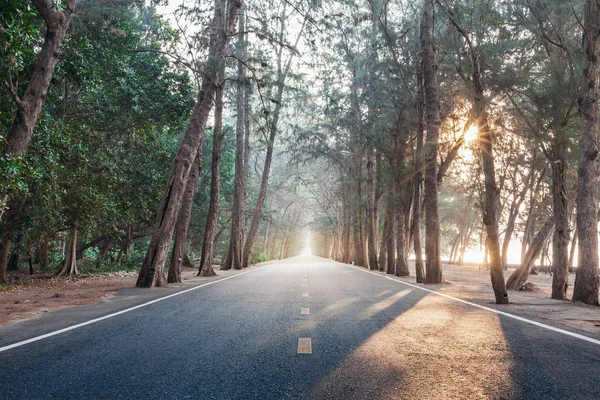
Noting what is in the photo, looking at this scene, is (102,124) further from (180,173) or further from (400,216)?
(400,216)

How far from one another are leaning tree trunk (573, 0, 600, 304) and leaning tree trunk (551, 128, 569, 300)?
57.1 inches

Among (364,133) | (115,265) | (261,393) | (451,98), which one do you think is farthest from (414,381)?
(115,265)

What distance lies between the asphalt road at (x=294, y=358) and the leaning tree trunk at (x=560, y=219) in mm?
6525

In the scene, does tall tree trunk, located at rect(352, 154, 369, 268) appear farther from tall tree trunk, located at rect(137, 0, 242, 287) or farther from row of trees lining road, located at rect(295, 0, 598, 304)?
tall tree trunk, located at rect(137, 0, 242, 287)

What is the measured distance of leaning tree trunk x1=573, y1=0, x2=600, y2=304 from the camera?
11297 millimetres

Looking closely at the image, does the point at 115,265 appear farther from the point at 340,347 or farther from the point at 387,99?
the point at 340,347

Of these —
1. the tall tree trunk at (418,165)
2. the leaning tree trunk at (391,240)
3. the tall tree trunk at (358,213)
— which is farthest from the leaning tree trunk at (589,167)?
the tall tree trunk at (358,213)

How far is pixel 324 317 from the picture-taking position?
7430 mm

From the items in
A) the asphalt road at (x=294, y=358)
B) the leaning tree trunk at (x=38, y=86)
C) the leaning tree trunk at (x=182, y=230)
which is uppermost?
the leaning tree trunk at (x=38, y=86)

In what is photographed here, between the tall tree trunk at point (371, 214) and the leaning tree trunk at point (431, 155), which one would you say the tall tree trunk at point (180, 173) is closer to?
the leaning tree trunk at point (431, 155)

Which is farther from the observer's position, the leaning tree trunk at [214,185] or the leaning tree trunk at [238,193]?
the leaning tree trunk at [238,193]

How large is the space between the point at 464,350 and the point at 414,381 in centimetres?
153

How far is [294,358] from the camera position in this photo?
462cm

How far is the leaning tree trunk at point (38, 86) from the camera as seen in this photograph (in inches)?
395
